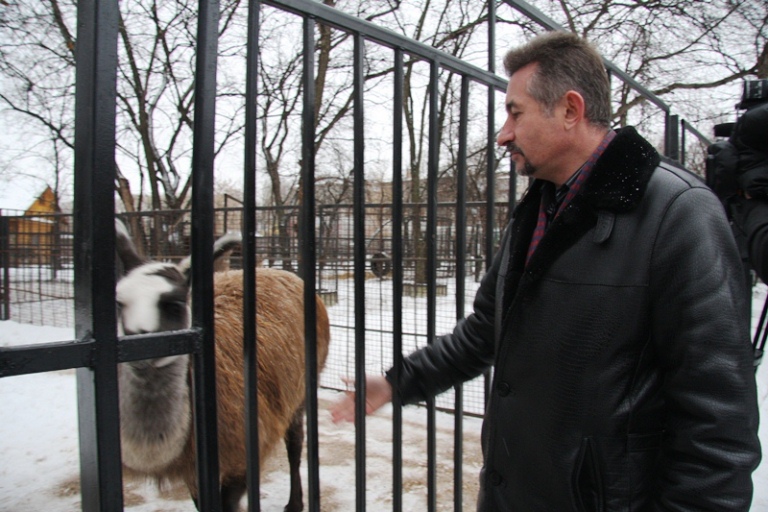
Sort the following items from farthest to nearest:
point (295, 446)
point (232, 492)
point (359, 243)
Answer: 1. point (295, 446)
2. point (232, 492)
3. point (359, 243)

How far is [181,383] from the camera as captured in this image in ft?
8.98

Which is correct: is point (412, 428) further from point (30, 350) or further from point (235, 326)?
point (30, 350)

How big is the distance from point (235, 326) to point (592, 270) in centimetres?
262

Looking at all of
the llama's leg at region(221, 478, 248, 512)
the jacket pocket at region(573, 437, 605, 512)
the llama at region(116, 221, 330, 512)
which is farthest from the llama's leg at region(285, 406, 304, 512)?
the jacket pocket at region(573, 437, 605, 512)

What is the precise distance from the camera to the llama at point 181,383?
8.13 ft

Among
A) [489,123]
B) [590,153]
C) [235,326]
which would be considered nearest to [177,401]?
[235,326]

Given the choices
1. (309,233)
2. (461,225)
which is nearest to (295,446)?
(461,225)

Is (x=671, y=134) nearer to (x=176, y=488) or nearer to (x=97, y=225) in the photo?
(x=176, y=488)

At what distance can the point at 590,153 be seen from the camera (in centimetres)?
148

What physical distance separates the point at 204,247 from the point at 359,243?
58 cm

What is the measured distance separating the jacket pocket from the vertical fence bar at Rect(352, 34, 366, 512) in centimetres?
70

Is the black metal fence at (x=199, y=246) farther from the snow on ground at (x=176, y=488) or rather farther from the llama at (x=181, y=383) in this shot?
the snow on ground at (x=176, y=488)

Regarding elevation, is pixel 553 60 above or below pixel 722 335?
above

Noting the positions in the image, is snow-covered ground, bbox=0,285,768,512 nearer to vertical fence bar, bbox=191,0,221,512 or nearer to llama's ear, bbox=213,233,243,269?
llama's ear, bbox=213,233,243,269
